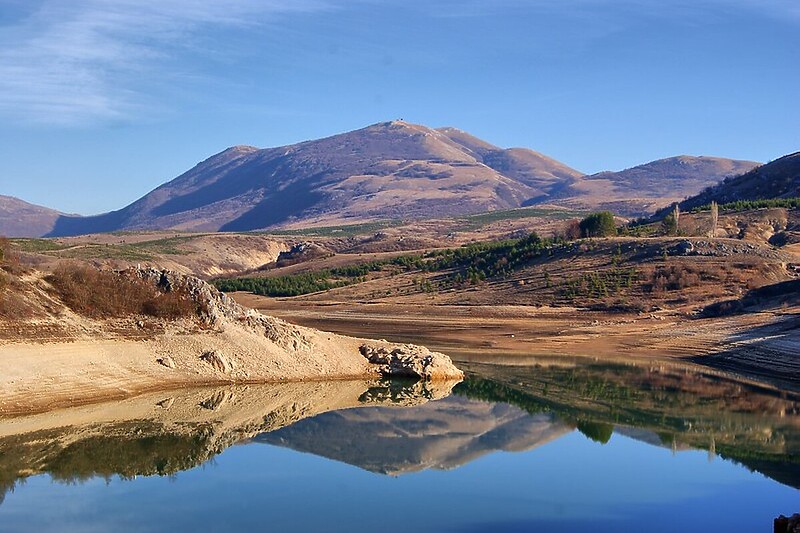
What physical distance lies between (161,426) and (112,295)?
10595 millimetres

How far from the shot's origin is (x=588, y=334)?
61.5m

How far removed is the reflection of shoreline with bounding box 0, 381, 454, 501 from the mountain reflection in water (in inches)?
1.8

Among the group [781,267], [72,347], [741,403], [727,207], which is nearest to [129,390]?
[72,347]

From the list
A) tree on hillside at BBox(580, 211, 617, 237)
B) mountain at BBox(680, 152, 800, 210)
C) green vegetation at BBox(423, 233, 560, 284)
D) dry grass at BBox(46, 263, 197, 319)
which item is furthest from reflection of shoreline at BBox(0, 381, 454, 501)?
mountain at BBox(680, 152, 800, 210)

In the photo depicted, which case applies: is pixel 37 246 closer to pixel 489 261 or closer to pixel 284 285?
pixel 284 285

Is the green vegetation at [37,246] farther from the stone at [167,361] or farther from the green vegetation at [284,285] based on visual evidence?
the stone at [167,361]

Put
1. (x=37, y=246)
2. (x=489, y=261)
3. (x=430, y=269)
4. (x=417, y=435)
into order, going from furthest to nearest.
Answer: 1. (x=37, y=246)
2. (x=430, y=269)
3. (x=489, y=261)
4. (x=417, y=435)

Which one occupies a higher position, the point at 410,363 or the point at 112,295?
the point at 112,295

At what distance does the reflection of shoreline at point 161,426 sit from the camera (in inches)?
1038

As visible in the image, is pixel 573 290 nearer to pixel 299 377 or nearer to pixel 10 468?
pixel 299 377

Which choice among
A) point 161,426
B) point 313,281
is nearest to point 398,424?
point 161,426

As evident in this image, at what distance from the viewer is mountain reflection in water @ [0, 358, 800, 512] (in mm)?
27656

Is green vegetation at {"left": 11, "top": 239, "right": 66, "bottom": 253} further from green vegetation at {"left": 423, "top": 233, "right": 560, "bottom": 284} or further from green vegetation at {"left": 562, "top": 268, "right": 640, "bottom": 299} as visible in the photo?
green vegetation at {"left": 562, "top": 268, "right": 640, "bottom": 299}

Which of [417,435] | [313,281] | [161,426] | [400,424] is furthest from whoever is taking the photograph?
[313,281]
